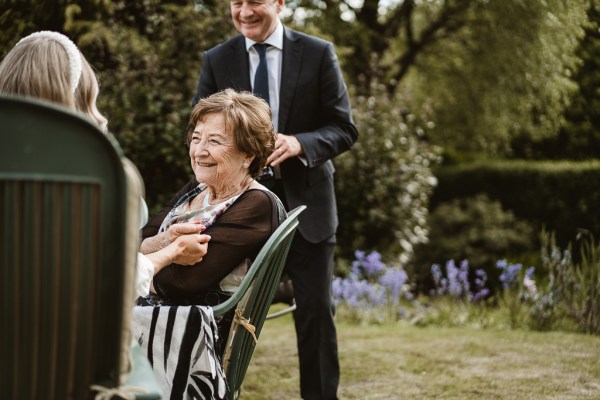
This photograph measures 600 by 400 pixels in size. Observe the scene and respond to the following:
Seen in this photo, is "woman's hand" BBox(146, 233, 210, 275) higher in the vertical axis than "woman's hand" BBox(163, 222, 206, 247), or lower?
lower

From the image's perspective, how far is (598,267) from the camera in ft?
16.6

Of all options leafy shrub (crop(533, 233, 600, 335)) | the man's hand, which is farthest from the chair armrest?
leafy shrub (crop(533, 233, 600, 335))

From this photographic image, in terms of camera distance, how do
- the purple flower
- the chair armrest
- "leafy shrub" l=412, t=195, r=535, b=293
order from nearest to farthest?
the chair armrest, the purple flower, "leafy shrub" l=412, t=195, r=535, b=293

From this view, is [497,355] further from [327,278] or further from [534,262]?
[534,262]

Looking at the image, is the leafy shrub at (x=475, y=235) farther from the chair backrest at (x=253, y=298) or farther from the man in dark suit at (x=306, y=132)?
the chair backrest at (x=253, y=298)

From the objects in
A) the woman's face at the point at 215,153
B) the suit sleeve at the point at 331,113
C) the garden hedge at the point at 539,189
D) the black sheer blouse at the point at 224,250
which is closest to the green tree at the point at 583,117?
the garden hedge at the point at 539,189

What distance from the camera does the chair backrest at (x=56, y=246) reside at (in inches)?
47.8

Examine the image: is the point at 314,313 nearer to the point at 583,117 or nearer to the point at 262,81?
the point at 262,81

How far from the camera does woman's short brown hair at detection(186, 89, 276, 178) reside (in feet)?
8.02

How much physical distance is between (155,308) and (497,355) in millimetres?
2931

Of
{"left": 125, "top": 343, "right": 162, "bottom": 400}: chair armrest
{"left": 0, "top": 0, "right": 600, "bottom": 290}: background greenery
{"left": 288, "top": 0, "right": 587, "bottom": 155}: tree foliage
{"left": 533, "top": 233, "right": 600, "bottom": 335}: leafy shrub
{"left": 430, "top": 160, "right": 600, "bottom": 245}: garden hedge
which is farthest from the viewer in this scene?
{"left": 288, "top": 0, "right": 587, "bottom": 155}: tree foliage

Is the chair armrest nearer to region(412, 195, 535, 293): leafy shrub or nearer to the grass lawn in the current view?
the grass lawn

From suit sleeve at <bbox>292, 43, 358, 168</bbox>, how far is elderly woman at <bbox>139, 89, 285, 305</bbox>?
0.67 m

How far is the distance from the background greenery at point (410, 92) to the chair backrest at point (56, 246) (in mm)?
3214
